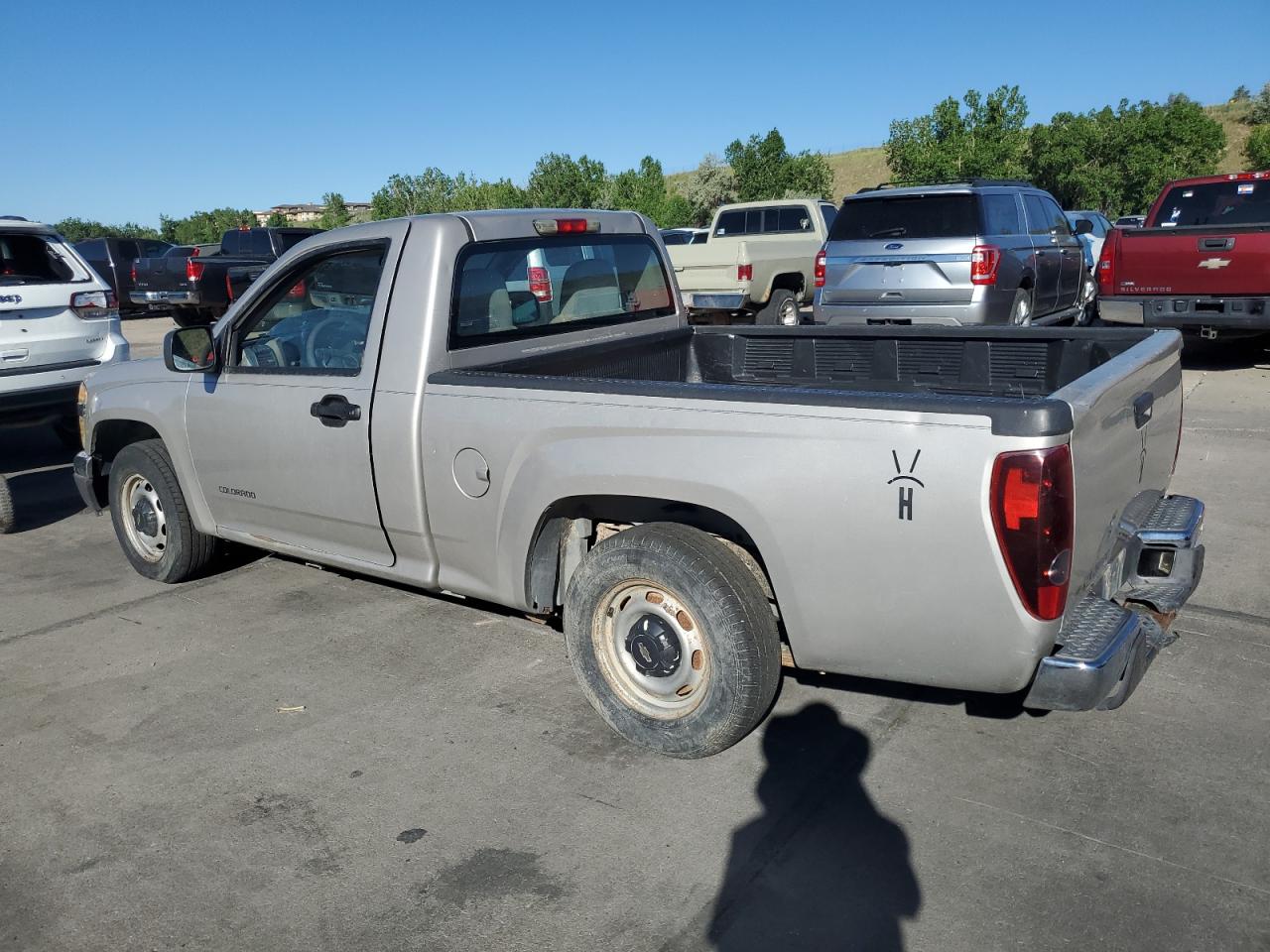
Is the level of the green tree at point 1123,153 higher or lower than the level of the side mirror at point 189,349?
higher

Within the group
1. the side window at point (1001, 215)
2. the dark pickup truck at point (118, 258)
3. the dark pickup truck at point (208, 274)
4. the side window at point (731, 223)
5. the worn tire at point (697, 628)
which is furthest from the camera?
the dark pickup truck at point (118, 258)

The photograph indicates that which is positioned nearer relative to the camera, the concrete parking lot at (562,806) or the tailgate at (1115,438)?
the concrete parking lot at (562,806)

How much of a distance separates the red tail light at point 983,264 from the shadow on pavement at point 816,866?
24.4ft

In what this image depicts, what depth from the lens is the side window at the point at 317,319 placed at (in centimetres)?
441

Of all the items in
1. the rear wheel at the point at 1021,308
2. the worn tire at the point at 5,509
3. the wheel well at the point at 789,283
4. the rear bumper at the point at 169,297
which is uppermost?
the rear bumper at the point at 169,297

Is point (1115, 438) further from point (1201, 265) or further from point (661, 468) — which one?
point (1201, 265)

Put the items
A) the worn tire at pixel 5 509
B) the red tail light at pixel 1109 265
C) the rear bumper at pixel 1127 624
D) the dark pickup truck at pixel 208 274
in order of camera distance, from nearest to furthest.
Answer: the rear bumper at pixel 1127 624
the worn tire at pixel 5 509
the red tail light at pixel 1109 265
the dark pickup truck at pixel 208 274

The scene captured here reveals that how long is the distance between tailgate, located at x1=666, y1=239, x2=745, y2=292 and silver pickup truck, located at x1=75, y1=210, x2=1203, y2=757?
8.92 meters

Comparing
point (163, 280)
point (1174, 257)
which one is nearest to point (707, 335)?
point (1174, 257)

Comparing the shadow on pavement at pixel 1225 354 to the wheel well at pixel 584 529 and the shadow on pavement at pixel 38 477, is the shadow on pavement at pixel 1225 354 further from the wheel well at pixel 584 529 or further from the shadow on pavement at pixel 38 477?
the shadow on pavement at pixel 38 477

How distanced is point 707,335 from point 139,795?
10.9ft

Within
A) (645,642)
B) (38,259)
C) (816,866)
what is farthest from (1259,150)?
(816,866)

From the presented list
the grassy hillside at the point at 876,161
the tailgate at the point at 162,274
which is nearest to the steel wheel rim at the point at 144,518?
the tailgate at the point at 162,274

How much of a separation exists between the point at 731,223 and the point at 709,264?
3489 mm
